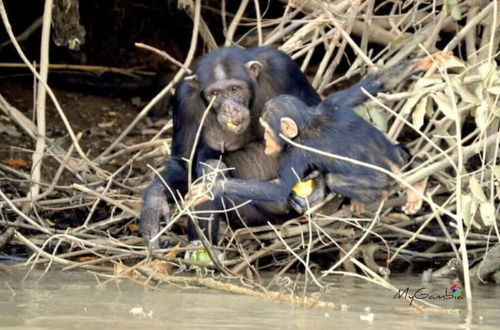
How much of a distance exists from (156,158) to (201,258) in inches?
83.5

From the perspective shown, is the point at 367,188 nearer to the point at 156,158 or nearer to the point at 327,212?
the point at 327,212

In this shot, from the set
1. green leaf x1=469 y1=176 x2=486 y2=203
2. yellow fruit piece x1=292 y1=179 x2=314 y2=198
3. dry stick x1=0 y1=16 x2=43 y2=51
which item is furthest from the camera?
dry stick x1=0 y1=16 x2=43 y2=51

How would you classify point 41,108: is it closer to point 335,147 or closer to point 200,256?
point 200,256

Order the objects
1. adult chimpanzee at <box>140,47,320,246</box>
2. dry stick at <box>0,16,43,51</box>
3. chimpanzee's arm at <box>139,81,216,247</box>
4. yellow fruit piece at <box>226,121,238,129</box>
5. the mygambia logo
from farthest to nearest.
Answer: dry stick at <box>0,16,43,51</box> < chimpanzee's arm at <box>139,81,216,247</box> < adult chimpanzee at <box>140,47,320,246</box> < yellow fruit piece at <box>226,121,238,129</box> < the mygambia logo

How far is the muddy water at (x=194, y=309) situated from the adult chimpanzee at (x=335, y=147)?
0.59 meters

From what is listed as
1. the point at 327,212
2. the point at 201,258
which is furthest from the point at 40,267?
the point at 327,212

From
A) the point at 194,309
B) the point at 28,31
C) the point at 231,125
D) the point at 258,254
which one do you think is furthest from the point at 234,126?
the point at 28,31

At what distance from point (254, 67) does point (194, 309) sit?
2180mm

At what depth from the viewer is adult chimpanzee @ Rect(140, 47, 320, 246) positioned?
745 centimetres

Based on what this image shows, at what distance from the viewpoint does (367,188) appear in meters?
6.94

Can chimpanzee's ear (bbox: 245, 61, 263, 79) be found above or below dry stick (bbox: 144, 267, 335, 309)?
above

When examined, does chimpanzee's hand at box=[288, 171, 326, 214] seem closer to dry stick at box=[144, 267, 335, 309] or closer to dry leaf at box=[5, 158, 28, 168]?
dry stick at box=[144, 267, 335, 309]

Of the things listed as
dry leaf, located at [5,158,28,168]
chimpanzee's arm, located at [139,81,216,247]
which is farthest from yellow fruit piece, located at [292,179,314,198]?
dry leaf, located at [5,158,28,168]

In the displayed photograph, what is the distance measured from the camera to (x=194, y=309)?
583cm
